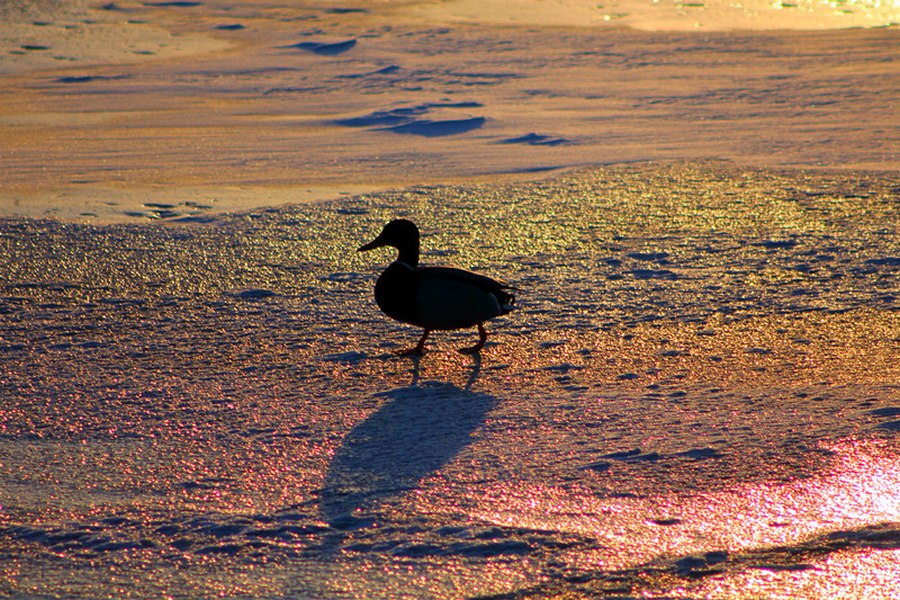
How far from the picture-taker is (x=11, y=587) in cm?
296

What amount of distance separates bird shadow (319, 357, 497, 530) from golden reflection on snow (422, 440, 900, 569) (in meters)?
0.24

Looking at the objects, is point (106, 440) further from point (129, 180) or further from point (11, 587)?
point (129, 180)

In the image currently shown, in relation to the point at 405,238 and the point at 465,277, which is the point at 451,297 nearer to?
the point at 465,277

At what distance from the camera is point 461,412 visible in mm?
4094

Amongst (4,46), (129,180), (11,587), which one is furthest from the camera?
(4,46)

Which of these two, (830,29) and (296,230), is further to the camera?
(830,29)

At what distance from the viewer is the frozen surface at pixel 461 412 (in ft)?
10.1

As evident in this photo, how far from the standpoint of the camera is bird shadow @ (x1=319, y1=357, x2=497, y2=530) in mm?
3393

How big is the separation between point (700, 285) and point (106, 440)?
292cm

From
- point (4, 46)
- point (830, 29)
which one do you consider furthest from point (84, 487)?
point (830, 29)

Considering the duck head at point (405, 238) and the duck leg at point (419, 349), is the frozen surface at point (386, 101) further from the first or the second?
the duck leg at point (419, 349)

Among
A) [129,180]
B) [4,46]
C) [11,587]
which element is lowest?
[11,587]

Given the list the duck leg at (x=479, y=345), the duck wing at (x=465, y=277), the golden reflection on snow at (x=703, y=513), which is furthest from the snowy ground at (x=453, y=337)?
the duck wing at (x=465, y=277)

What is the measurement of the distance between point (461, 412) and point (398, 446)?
39 centimetres
